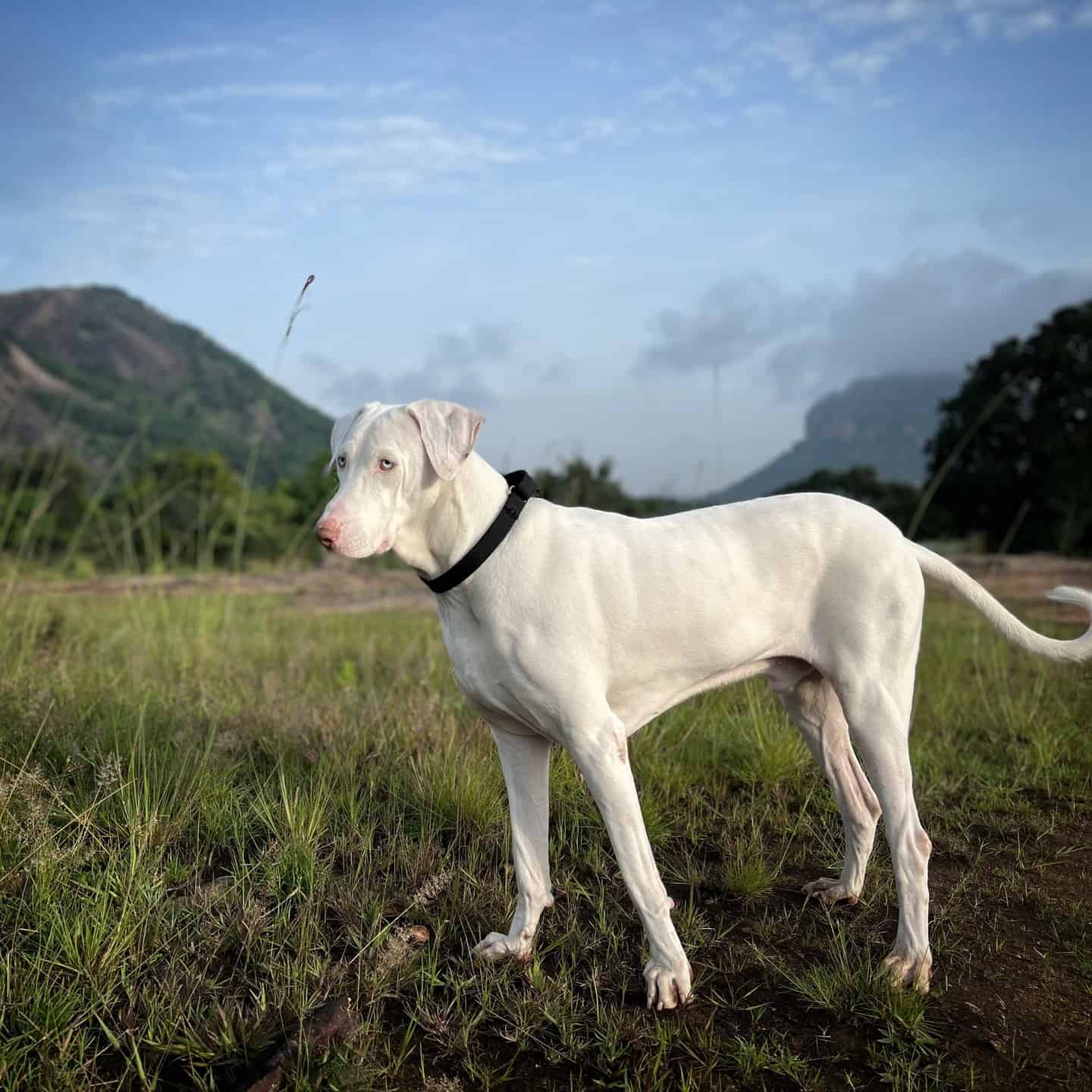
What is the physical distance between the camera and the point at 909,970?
9.88 feet

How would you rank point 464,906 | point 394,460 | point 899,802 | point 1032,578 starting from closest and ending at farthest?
Result: point 394,460 → point 899,802 → point 464,906 → point 1032,578

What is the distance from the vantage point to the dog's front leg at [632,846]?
279cm

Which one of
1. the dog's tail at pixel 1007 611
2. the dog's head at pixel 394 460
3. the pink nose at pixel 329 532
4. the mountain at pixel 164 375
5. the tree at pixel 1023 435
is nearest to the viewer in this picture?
the pink nose at pixel 329 532

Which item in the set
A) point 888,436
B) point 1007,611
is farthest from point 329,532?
point 888,436

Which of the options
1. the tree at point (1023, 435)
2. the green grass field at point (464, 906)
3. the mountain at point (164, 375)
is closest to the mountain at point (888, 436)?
the mountain at point (164, 375)

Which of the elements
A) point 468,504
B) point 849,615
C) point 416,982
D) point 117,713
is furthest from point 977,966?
point 117,713

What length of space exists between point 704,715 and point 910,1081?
2.82 m

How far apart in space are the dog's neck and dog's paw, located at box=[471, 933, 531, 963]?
138 cm

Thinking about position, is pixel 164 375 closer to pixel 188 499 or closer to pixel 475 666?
pixel 188 499

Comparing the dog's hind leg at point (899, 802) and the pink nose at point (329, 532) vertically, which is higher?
the pink nose at point (329, 532)

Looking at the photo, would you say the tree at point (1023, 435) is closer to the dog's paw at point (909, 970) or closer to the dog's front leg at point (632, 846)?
the dog's paw at point (909, 970)

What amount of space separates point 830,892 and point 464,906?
4.97 feet

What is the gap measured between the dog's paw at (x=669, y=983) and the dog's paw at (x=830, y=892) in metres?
1.01

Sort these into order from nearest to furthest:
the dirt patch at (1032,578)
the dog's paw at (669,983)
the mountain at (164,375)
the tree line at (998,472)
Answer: the dog's paw at (669,983), the dirt patch at (1032,578), the tree line at (998,472), the mountain at (164,375)
